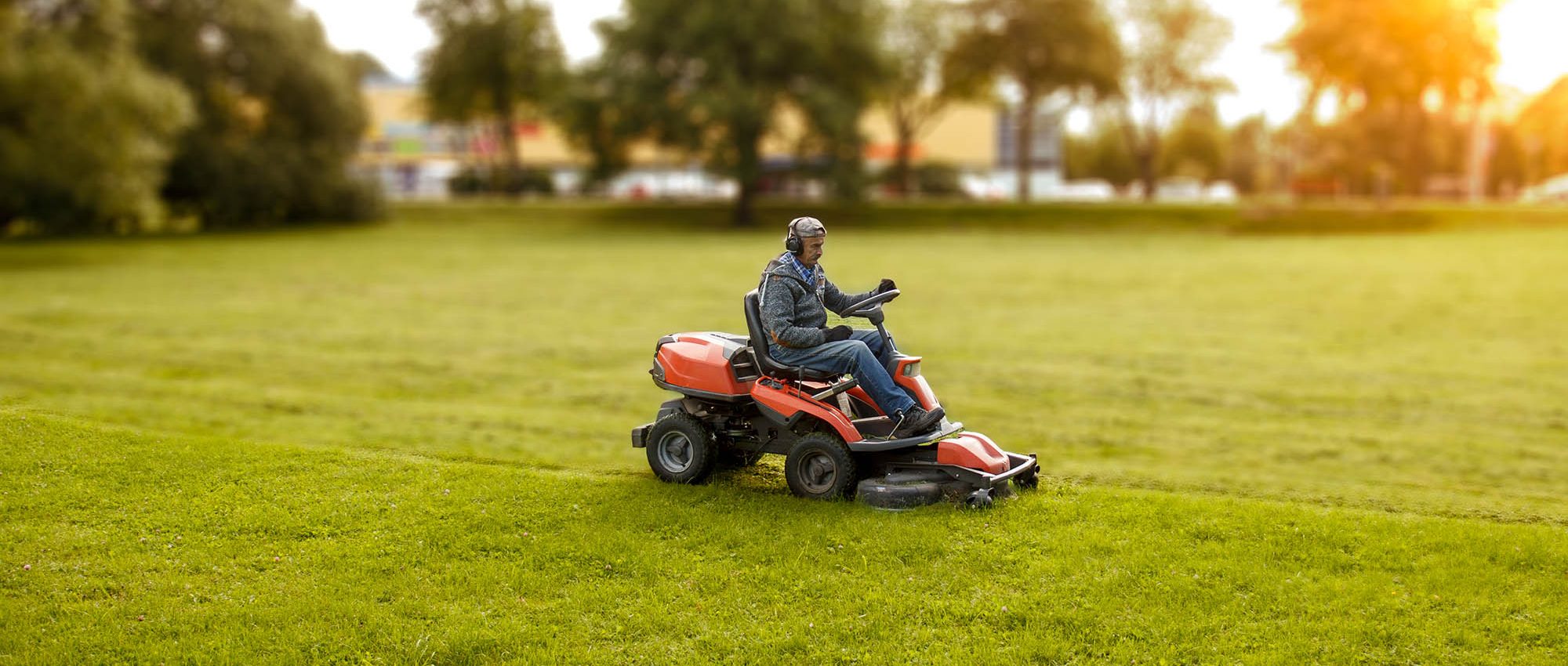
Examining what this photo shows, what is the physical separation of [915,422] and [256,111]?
56037 millimetres

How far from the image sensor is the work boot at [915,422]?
8438 mm

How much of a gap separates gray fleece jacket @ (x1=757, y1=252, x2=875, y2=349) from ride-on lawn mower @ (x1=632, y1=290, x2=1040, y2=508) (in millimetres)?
213

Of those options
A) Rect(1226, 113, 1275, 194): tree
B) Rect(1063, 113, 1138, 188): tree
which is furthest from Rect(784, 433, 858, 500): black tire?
Rect(1226, 113, 1275, 194): tree

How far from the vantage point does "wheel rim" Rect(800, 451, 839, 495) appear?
8727mm

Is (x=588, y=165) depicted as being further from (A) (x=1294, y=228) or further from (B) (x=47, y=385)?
(B) (x=47, y=385)

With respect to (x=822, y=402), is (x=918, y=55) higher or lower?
higher

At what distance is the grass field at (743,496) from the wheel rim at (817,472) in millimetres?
208

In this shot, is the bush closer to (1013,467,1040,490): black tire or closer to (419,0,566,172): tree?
(419,0,566,172): tree

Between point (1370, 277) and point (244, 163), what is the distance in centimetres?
4655

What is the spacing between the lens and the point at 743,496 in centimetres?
890

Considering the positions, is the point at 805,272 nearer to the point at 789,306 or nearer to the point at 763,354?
the point at 789,306

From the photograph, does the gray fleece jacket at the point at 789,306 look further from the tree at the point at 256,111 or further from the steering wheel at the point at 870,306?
the tree at the point at 256,111

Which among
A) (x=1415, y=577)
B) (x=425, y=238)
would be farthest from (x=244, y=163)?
(x=1415, y=577)

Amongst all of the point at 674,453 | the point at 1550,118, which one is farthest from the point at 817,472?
the point at 1550,118
